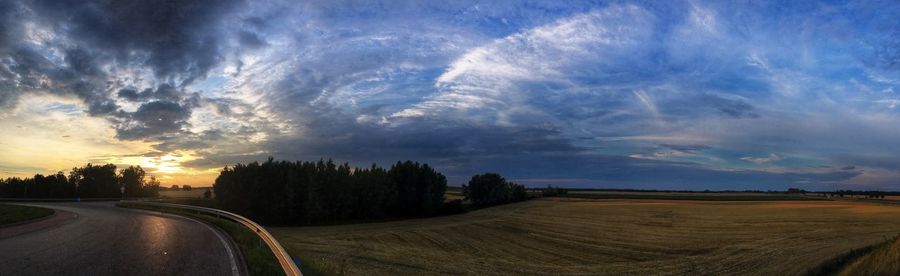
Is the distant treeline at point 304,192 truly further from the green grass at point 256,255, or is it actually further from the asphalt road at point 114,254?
the asphalt road at point 114,254

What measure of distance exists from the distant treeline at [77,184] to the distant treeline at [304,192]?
42140 mm

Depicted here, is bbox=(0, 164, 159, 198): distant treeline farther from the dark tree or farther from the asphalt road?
the asphalt road

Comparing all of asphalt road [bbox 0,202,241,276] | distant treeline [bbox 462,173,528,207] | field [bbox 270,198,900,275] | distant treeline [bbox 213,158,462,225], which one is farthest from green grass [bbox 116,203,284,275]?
distant treeline [bbox 462,173,528,207]

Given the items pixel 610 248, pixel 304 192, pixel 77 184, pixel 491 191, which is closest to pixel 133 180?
pixel 77 184

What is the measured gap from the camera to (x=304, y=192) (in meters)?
72.3

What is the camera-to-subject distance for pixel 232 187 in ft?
239

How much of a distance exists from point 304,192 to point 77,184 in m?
62.9

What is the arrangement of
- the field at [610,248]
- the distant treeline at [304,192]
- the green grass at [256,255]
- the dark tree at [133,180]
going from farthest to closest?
the dark tree at [133,180]
the distant treeline at [304,192]
the field at [610,248]
the green grass at [256,255]

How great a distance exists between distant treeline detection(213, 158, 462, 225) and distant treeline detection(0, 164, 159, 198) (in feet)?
138

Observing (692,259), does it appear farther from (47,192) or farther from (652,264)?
(47,192)

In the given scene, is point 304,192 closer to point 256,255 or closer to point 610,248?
point 610,248

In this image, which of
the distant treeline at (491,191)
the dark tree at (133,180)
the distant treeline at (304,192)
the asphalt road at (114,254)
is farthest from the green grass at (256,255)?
the dark tree at (133,180)

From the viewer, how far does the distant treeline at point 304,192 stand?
70.9m

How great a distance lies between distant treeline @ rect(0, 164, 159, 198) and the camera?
97.9 meters
